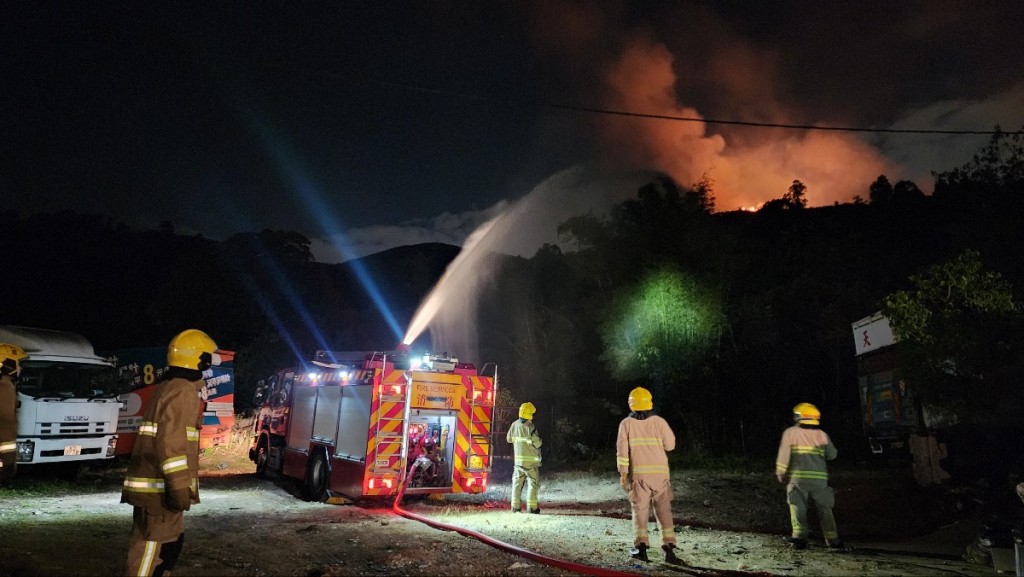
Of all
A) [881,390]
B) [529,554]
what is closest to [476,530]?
[529,554]

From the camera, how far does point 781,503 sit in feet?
37.8

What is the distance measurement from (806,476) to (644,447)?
2.15 metres

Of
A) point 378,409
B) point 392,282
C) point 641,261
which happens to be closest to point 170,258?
point 392,282

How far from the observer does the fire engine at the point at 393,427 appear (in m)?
10.3

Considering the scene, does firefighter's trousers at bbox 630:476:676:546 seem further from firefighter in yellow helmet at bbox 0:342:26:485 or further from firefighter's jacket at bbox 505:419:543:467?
firefighter in yellow helmet at bbox 0:342:26:485

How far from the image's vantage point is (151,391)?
1816 centimetres

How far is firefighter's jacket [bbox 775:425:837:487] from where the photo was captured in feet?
24.9

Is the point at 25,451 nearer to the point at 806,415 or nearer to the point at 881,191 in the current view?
the point at 806,415

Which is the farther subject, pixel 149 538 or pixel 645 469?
pixel 645 469

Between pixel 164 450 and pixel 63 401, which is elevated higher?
pixel 63 401

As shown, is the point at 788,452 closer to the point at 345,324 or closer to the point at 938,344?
the point at 938,344

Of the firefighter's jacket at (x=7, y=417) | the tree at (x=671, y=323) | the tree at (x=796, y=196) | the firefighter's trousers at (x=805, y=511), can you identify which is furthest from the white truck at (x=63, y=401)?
the tree at (x=796, y=196)

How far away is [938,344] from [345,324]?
103 ft

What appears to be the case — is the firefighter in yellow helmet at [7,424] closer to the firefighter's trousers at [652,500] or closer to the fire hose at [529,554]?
the fire hose at [529,554]
